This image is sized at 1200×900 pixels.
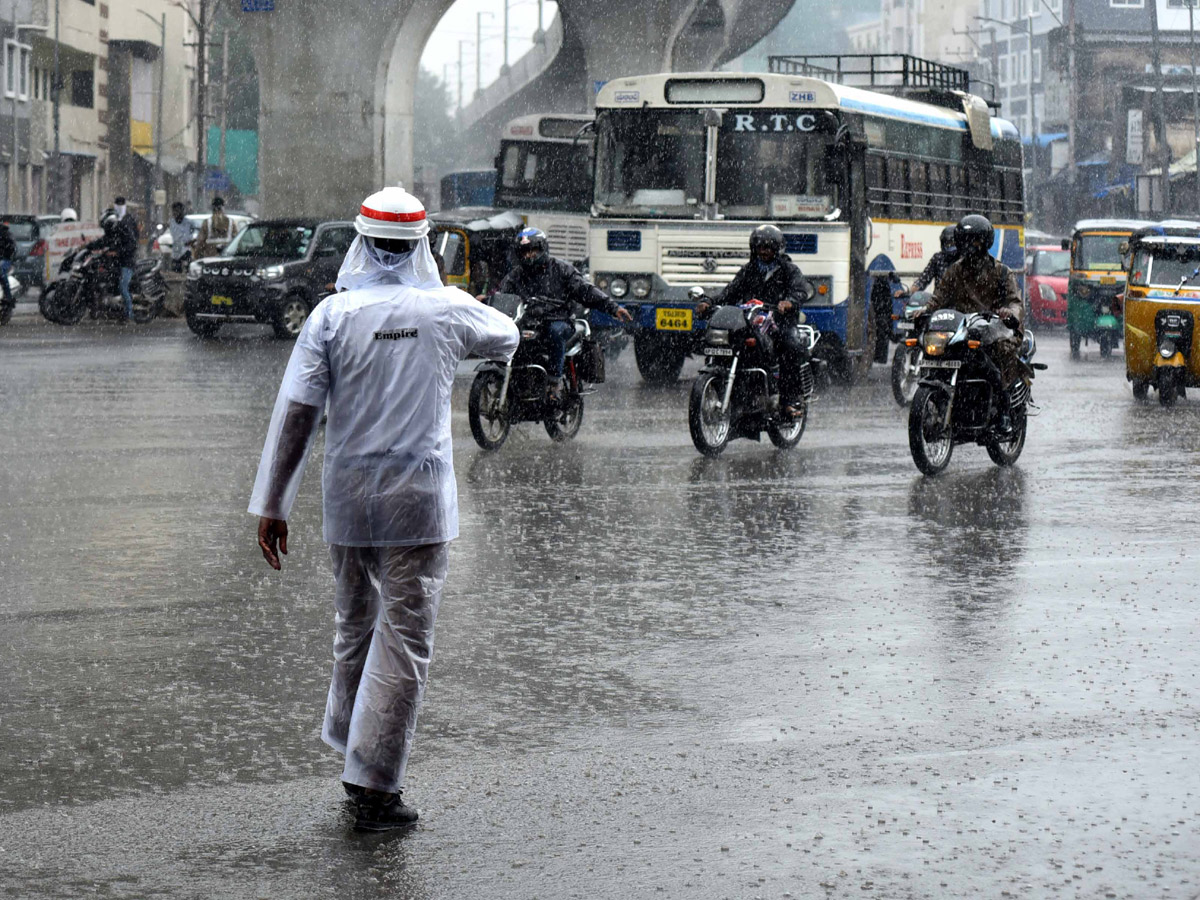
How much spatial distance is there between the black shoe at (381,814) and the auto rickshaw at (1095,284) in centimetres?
2546

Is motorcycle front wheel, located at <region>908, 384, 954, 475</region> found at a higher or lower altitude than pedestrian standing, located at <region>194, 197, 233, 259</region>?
lower

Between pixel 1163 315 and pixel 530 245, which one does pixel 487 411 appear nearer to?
pixel 530 245

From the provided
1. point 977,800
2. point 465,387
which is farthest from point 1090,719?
point 465,387

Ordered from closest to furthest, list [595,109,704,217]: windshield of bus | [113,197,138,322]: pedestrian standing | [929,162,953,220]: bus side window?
[595,109,704,217]: windshield of bus
[929,162,953,220]: bus side window
[113,197,138,322]: pedestrian standing

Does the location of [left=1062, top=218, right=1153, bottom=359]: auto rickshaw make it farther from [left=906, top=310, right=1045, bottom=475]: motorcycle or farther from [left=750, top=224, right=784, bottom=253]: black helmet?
[left=906, top=310, right=1045, bottom=475]: motorcycle

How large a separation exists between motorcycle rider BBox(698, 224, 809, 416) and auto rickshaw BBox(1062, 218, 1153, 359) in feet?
49.9

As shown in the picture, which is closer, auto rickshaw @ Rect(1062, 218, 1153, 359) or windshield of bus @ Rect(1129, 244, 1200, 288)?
windshield of bus @ Rect(1129, 244, 1200, 288)

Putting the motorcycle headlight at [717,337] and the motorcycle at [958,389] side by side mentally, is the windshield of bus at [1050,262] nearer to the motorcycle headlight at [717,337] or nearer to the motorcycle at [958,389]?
the motorcycle headlight at [717,337]

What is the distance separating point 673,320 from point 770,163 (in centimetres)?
189

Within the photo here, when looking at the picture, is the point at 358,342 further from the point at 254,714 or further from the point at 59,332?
the point at 59,332

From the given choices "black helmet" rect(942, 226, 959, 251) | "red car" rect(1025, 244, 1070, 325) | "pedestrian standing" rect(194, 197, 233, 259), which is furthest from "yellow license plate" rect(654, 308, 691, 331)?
"red car" rect(1025, 244, 1070, 325)

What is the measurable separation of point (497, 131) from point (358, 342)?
272 feet

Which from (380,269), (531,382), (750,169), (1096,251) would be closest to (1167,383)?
(750,169)

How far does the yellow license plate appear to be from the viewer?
72.9 ft
